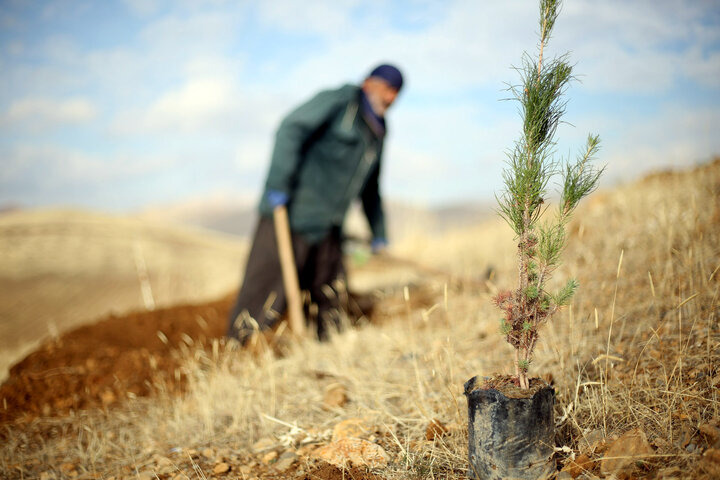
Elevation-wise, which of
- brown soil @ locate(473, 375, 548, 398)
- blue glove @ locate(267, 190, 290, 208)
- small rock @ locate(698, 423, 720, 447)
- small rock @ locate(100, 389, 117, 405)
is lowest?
small rock @ locate(100, 389, 117, 405)

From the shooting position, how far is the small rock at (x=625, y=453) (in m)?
1.42

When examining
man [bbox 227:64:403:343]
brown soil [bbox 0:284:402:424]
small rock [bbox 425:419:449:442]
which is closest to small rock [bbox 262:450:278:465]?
small rock [bbox 425:419:449:442]

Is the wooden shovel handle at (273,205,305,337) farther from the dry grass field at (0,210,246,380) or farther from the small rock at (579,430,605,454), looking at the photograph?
the dry grass field at (0,210,246,380)

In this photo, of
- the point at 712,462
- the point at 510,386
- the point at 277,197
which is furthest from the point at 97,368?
the point at 712,462

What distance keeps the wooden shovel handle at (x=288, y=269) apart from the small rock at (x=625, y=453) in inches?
99.9

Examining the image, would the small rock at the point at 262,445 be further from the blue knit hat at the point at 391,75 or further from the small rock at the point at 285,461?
the blue knit hat at the point at 391,75

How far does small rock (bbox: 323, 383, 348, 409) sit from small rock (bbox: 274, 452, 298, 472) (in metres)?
0.41

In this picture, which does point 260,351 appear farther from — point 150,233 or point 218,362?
point 150,233

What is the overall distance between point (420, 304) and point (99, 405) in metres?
2.91

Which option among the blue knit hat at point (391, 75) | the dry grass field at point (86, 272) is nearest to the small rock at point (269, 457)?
the blue knit hat at point (391, 75)

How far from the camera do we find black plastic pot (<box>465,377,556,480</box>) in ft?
4.73

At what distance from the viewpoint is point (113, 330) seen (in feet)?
14.2

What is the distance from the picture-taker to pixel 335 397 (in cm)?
239

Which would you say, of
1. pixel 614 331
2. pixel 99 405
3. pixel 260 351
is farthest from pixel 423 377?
pixel 99 405
